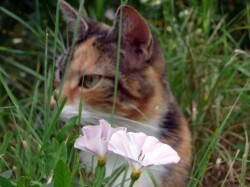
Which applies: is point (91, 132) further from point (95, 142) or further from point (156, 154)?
point (156, 154)

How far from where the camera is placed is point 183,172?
244 cm

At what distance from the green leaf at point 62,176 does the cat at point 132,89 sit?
40.0 inches

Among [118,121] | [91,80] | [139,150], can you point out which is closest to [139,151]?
[139,150]

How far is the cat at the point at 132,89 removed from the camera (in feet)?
7.94

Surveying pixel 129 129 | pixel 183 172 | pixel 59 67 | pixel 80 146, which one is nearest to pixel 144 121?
pixel 129 129

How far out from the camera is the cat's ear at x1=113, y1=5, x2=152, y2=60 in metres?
2.35

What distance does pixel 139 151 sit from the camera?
129cm

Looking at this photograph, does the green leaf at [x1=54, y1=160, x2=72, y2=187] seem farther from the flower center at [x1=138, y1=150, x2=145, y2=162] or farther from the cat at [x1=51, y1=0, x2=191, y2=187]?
the cat at [x1=51, y1=0, x2=191, y2=187]

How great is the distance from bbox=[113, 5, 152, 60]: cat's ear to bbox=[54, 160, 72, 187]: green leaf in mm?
1063

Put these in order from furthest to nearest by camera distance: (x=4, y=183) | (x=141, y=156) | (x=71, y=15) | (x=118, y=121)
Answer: (x=71, y=15) → (x=118, y=121) → (x=4, y=183) → (x=141, y=156)

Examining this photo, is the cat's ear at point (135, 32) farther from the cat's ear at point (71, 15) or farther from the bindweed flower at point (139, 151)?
the bindweed flower at point (139, 151)

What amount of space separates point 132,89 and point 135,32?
0.70ft

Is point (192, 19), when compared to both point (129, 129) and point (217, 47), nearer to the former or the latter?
point (217, 47)

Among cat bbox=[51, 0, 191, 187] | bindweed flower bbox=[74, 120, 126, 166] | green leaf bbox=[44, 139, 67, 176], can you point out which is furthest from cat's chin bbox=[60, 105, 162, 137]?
bindweed flower bbox=[74, 120, 126, 166]
